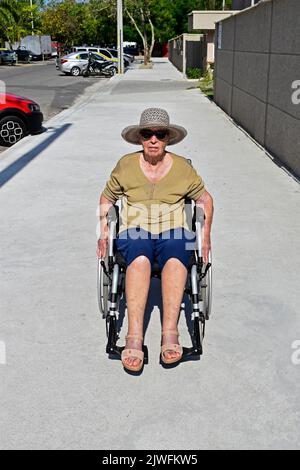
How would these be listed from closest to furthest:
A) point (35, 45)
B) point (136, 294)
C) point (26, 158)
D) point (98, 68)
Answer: point (136, 294)
point (26, 158)
point (98, 68)
point (35, 45)

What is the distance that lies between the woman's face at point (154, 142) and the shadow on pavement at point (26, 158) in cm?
445

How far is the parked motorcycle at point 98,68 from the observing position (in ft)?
111

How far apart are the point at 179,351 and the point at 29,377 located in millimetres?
862

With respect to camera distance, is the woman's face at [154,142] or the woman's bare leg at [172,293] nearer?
the woman's bare leg at [172,293]

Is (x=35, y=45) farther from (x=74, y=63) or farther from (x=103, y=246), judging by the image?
(x=103, y=246)

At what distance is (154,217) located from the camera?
11.9 feet

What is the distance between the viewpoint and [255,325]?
3.85 m

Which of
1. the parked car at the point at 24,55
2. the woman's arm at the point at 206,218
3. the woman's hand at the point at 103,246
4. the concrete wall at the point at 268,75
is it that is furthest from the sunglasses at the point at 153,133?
the parked car at the point at 24,55

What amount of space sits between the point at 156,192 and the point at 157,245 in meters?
0.38

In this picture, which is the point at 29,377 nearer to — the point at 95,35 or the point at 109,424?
the point at 109,424

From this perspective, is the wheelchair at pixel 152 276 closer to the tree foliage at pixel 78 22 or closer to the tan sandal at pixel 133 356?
the tan sandal at pixel 133 356

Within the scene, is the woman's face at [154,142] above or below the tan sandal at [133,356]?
above

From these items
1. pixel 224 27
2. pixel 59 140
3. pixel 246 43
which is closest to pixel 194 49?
pixel 224 27

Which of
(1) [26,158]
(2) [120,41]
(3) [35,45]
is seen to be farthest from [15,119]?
(3) [35,45]
